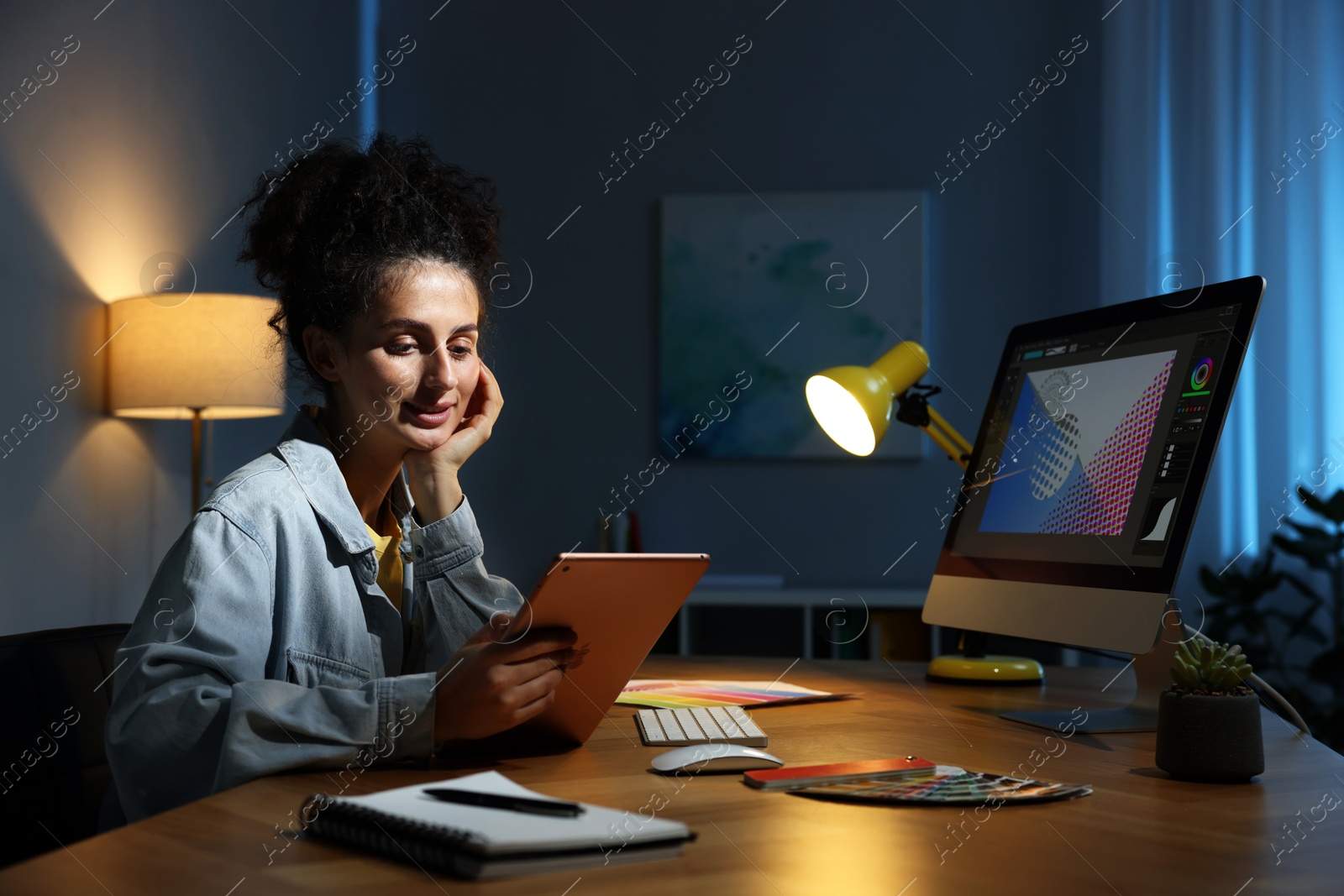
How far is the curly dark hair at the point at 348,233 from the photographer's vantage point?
4.56ft

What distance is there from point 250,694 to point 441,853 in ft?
1.23

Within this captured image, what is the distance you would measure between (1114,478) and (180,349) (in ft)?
6.44

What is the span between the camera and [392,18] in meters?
4.02

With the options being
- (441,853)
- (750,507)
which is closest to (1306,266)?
(750,507)

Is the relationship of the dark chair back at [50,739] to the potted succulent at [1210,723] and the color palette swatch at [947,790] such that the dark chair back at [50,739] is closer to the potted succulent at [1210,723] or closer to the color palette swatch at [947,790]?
the color palette swatch at [947,790]

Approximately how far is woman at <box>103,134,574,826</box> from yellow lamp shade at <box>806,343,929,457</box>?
56 centimetres

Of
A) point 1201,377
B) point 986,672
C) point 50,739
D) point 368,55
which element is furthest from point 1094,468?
point 368,55

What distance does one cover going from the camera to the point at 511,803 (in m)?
0.72

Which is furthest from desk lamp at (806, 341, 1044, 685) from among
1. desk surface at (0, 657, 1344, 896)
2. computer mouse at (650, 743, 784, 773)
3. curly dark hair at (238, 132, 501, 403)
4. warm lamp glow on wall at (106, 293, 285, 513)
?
warm lamp glow on wall at (106, 293, 285, 513)

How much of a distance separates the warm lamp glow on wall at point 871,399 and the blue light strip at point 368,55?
2.56 m

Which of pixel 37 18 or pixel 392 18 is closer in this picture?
pixel 37 18

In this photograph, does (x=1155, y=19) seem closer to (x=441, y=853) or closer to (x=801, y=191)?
(x=801, y=191)

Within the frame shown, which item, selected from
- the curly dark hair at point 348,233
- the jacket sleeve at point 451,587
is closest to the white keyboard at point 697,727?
the jacket sleeve at point 451,587

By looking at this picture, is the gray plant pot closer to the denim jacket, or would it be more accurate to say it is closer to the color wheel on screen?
the color wheel on screen
